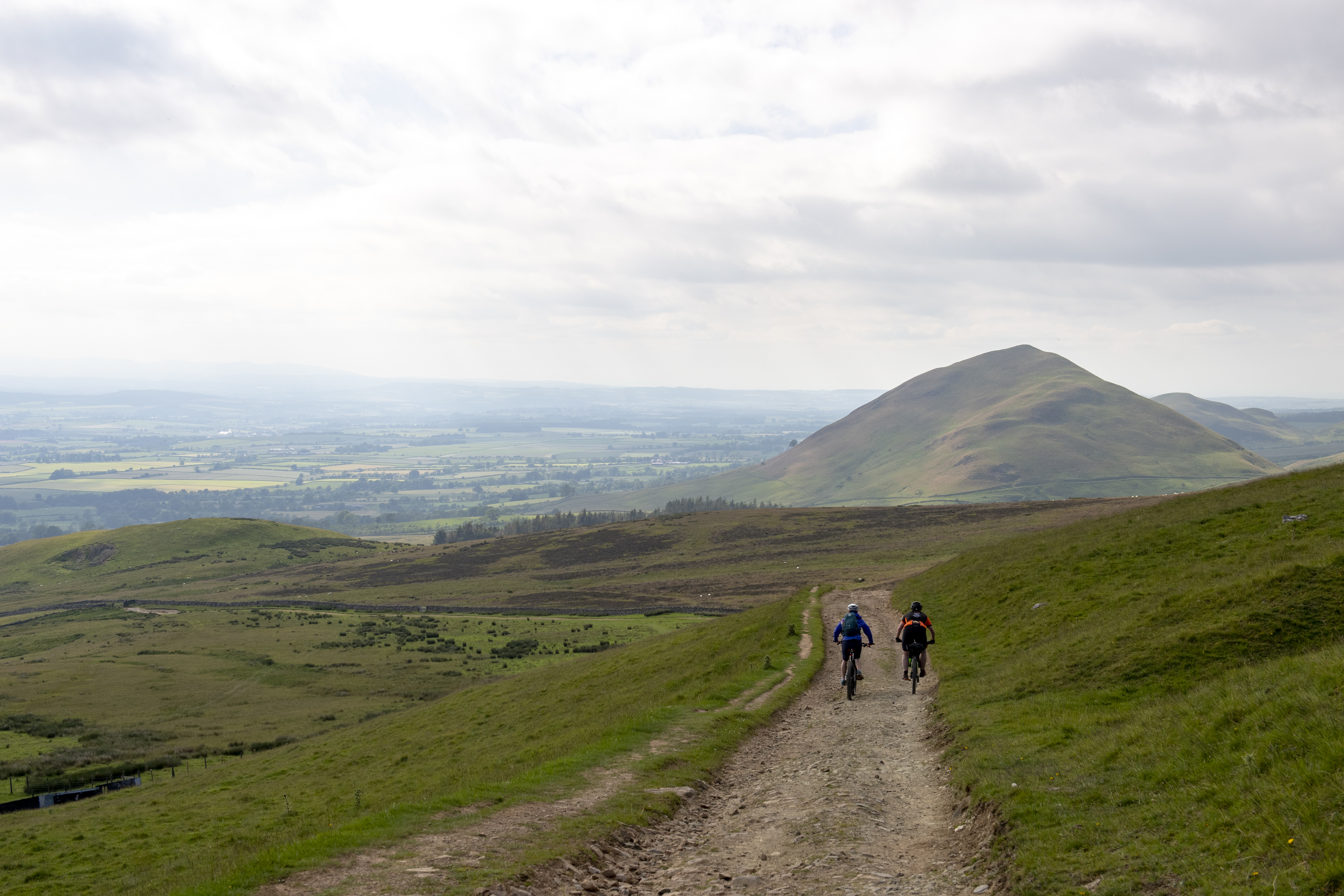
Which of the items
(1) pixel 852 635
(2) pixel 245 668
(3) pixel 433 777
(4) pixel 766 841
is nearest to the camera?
(4) pixel 766 841

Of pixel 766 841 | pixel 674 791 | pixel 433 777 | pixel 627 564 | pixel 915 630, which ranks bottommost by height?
pixel 627 564

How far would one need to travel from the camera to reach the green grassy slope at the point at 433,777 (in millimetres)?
17562

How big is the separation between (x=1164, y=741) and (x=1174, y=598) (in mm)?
12477

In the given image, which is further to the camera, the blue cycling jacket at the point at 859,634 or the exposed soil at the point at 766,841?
the blue cycling jacket at the point at 859,634

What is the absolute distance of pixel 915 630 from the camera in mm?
28422

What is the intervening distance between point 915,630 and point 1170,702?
1091cm

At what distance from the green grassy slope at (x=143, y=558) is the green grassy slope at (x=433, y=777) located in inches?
5398

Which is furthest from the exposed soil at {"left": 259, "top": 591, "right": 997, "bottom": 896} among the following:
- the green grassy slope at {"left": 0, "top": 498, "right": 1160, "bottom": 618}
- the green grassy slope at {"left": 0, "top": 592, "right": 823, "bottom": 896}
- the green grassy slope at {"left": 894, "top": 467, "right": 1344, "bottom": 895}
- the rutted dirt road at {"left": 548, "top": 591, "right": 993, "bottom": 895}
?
the green grassy slope at {"left": 0, "top": 498, "right": 1160, "bottom": 618}

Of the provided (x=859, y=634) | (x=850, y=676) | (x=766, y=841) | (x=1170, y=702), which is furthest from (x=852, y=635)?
(x=766, y=841)

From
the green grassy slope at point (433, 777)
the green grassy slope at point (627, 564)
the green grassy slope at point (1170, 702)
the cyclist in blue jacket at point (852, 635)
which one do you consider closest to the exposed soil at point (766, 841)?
the green grassy slope at point (433, 777)

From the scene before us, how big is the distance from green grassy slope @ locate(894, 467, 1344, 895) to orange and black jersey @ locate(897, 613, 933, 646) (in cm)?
193

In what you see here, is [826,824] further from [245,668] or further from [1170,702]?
[245,668]

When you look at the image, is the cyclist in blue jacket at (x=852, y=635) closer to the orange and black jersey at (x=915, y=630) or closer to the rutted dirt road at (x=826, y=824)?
the orange and black jersey at (x=915, y=630)

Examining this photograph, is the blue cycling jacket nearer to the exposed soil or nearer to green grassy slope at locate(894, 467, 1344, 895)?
green grassy slope at locate(894, 467, 1344, 895)
